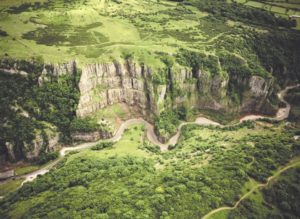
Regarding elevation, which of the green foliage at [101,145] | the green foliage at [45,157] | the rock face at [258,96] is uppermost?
the rock face at [258,96]

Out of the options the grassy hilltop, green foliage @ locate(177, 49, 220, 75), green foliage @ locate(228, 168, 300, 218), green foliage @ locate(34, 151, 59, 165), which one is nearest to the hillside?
green foliage @ locate(228, 168, 300, 218)

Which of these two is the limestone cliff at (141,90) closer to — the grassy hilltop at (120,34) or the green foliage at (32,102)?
the green foliage at (32,102)

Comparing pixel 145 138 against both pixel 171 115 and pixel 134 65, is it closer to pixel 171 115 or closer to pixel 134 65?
pixel 171 115

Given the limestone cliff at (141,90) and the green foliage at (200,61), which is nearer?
the limestone cliff at (141,90)

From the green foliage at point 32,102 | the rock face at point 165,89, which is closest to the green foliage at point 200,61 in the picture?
the rock face at point 165,89

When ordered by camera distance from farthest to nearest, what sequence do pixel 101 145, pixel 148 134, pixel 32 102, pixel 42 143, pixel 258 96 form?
pixel 258 96
pixel 148 134
pixel 101 145
pixel 32 102
pixel 42 143

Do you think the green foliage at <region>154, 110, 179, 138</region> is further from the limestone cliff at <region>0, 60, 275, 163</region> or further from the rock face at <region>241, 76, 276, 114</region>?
the rock face at <region>241, 76, 276, 114</region>

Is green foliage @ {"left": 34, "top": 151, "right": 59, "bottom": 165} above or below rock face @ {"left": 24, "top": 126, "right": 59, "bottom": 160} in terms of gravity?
below

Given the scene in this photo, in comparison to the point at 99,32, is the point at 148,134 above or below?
below

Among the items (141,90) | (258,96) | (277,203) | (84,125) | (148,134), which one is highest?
(141,90)

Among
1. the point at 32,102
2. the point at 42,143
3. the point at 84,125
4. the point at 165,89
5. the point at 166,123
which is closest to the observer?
the point at 42,143

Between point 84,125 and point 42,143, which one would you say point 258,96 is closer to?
point 84,125

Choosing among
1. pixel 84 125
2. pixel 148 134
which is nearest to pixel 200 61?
pixel 148 134
